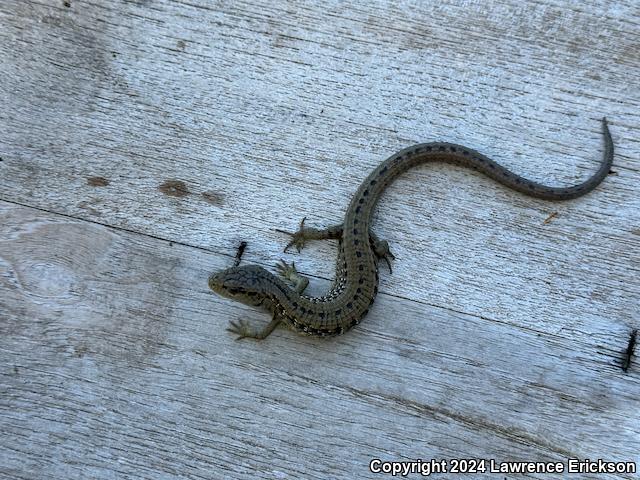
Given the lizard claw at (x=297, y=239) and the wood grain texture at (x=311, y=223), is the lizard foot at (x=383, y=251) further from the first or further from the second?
the lizard claw at (x=297, y=239)

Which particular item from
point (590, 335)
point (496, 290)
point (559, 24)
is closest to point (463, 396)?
point (496, 290)

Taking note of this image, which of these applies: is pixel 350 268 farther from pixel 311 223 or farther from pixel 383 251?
pixel 311 223

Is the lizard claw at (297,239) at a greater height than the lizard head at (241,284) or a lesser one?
greater

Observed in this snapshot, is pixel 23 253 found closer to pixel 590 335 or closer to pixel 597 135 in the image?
pixel 590 335

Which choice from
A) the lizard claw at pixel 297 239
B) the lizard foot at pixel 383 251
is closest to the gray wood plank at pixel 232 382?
the lizard foot at pixel 383 251

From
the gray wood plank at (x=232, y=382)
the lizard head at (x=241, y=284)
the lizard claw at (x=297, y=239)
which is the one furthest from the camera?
the lizard claw at (x=297, y=239)
